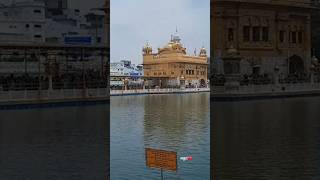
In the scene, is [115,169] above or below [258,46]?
below

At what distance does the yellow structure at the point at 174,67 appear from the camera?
68.1m

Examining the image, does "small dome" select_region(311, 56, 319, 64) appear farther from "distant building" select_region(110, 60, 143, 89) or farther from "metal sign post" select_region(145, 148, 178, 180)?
"metal sign post" select_region(145, 148, 178, 180)

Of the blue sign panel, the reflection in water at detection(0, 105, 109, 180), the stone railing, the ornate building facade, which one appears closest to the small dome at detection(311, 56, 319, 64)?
the ornate building facade

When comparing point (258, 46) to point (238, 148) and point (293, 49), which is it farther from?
point (238, 148)

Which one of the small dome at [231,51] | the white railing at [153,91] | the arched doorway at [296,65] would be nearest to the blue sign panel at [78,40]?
the small dome at [231,51]

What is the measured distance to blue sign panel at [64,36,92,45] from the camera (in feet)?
114

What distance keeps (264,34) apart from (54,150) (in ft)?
99.0

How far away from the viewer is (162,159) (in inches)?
243

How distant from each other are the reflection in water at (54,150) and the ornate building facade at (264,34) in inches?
799

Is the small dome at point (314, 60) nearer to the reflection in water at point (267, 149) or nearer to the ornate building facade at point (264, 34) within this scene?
the ornate building facade at point (264, 34)

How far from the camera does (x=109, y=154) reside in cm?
1238

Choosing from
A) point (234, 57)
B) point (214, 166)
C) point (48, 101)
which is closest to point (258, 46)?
point (234, 57)

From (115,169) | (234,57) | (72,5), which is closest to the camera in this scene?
(115,169)

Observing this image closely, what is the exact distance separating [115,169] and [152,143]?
152 inches
